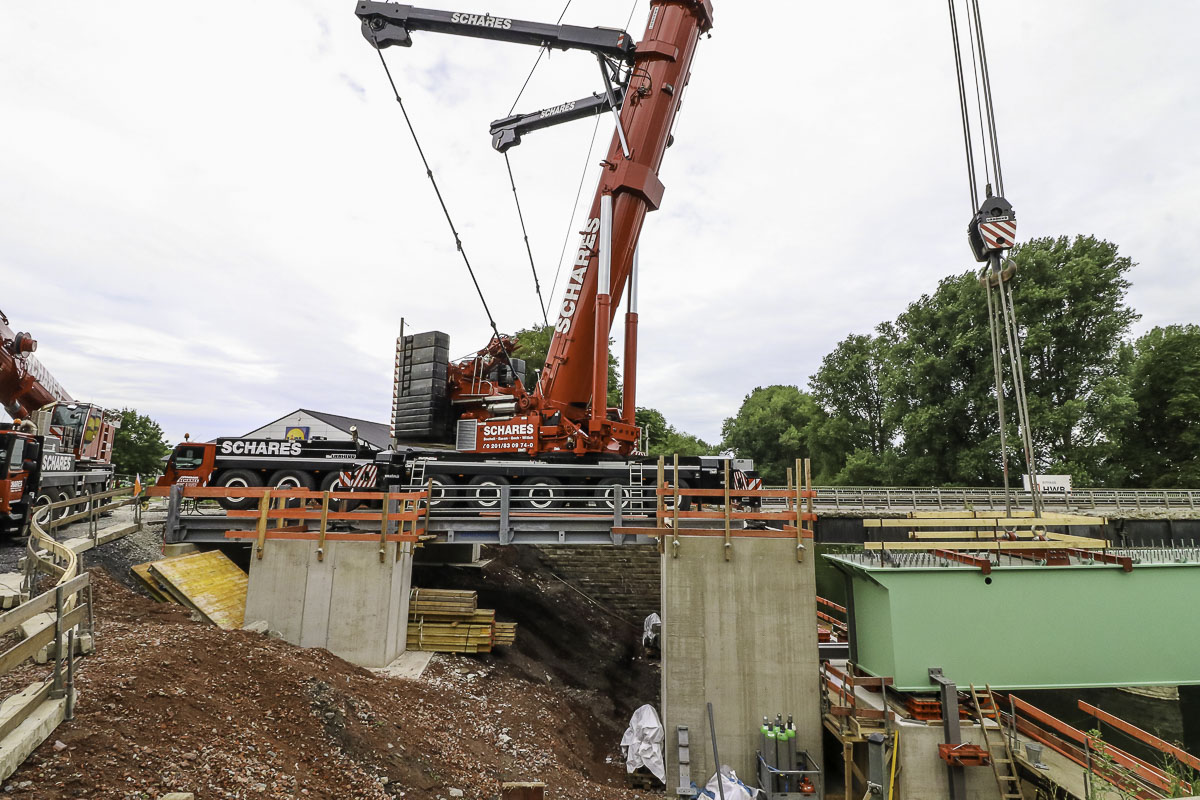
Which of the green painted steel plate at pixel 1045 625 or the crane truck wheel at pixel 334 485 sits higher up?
the crane truck wheel at pixel 334 485

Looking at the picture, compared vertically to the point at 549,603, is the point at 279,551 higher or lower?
higher

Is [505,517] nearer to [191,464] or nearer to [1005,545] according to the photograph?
[191,464]

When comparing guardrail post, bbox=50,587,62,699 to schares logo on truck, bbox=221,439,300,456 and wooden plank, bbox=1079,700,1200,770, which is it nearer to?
schares logo on truck, bbox=221,439,300,456

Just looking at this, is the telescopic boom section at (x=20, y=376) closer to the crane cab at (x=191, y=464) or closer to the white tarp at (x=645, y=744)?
the crane cab at (x=191, y=464)

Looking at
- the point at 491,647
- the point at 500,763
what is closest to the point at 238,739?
the point at 500,763

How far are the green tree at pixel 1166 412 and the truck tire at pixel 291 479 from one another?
30484mm

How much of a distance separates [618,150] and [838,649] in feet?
32.2

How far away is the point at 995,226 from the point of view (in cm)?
848

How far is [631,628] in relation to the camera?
14875mm

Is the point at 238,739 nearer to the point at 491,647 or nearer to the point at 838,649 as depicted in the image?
the point at 491,647

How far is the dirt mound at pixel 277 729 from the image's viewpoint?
4.10 meters

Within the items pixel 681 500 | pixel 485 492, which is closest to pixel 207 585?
pixel 485 492

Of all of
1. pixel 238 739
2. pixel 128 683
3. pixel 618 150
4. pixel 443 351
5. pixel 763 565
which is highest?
pixel 618 150

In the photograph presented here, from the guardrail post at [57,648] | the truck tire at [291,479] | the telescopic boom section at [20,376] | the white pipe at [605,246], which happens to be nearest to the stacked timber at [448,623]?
the truck tire at [291,479]
